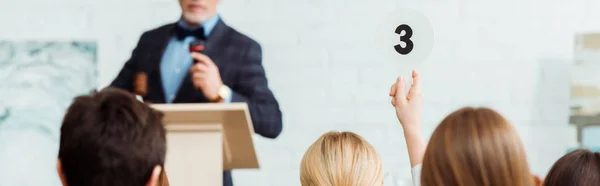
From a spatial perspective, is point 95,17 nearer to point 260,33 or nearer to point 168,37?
point 168,37

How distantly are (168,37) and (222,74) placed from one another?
1.06ft

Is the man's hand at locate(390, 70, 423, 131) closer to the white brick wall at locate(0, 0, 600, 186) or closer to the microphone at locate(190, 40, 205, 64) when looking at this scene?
the white brick wall at locate(0, 0, 600, 186)

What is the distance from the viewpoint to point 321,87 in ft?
12.2

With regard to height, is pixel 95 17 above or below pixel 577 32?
above

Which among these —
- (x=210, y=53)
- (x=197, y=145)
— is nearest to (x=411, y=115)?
(x=197, y=145)

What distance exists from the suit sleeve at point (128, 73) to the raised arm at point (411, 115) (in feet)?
6.53

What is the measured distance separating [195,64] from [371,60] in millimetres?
789

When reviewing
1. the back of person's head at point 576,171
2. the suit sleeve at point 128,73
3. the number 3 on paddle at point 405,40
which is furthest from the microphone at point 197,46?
the back of person's head at point 576,171

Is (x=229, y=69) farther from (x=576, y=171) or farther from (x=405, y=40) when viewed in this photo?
(x=576, y=171)

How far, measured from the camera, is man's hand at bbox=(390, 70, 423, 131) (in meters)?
1.94

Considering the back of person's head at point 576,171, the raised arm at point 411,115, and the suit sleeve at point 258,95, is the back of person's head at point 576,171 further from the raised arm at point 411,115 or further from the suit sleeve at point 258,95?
the suit sleeve at point 258,95

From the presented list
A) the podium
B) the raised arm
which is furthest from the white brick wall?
the raised arm

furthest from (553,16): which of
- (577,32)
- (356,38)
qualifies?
(356,38)

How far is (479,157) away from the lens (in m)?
1.37
